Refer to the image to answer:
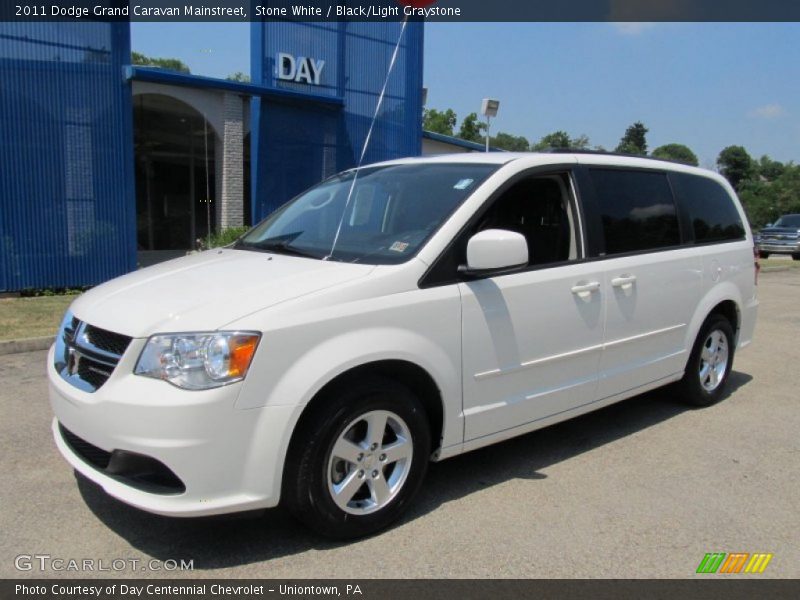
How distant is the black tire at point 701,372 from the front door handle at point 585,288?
5.08ft

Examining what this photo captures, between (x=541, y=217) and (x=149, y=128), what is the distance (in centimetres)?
1752

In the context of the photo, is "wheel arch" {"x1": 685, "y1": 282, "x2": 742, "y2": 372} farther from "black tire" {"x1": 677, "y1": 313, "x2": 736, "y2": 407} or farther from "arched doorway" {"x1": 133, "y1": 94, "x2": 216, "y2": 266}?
"arched doorway" {"x1": 133, "y1": 94, "x2": 216, "y2": 266}

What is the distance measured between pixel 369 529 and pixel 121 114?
10798 mm

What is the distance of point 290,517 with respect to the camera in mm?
3486

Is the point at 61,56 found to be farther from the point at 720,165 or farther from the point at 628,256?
the point at 720,165

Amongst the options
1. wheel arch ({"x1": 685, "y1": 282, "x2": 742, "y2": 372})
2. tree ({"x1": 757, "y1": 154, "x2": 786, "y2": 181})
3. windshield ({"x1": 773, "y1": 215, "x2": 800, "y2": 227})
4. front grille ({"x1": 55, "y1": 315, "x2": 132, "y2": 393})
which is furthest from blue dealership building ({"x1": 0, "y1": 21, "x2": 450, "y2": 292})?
tree ({"x1": 757, "y1": 154, "x2": 786, "y2": 181})

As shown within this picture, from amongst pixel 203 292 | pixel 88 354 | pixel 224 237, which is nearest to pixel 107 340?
pixel 88 354

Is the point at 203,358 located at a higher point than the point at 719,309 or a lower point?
higher

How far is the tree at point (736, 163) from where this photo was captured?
76.7m

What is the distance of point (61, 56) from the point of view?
11242 millimetres

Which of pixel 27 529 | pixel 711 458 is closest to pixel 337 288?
pixel 27 529

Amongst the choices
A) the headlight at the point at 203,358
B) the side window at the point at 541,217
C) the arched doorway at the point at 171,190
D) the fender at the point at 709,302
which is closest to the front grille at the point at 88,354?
the headlight at the point at 203,358

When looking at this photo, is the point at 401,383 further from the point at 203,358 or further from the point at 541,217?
the point at 541,217

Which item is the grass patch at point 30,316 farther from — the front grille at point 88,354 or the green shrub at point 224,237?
the front grille at point 88,354
